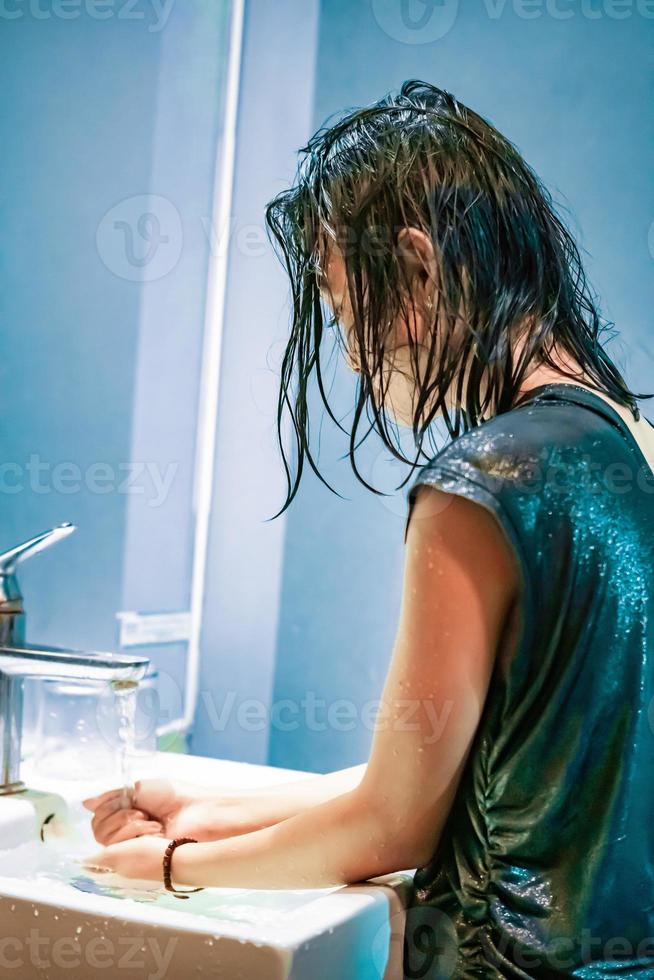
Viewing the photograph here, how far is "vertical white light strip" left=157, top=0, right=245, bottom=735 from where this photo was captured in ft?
5.28

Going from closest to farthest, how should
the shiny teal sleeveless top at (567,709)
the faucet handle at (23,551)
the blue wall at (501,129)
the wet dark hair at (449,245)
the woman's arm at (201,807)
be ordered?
1. the shiny teal sleeveless top at (567,709)
2. the wet dark hair at (449,245)
3. the woman's arm at (201,807)
4. the faucet handle at (23,551)
5. the blue wall at (501,129)

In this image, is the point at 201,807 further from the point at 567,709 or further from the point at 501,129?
the point at 501,129

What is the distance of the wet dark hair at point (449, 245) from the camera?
674 mm

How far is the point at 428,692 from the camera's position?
58 centimetres

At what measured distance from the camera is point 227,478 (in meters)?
1.65

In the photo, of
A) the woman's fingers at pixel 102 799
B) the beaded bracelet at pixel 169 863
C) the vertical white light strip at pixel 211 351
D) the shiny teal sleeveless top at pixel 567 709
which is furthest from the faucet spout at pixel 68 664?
the vertical white light strip at pixel 211 351

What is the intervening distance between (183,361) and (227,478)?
0.71 ft

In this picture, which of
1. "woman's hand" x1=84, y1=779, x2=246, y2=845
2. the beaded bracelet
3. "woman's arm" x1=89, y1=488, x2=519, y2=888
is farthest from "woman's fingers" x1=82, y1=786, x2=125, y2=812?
"woman's arm" x1=89, y1=488, x2=519, y2=888

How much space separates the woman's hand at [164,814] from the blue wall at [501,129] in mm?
604

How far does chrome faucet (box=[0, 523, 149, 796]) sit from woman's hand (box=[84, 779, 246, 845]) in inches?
3.9

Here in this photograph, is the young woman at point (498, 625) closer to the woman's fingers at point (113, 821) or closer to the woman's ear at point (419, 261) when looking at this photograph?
the woman's ear at point (419, 261)

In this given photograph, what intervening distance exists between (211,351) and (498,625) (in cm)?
113

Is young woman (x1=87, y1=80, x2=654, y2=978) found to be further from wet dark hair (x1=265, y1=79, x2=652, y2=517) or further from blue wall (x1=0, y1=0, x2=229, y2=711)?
blue wall (x1=0, y1=0, x2=229, y2=711)

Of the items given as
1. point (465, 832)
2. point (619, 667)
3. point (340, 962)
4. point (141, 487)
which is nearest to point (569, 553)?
point (619, 667)
